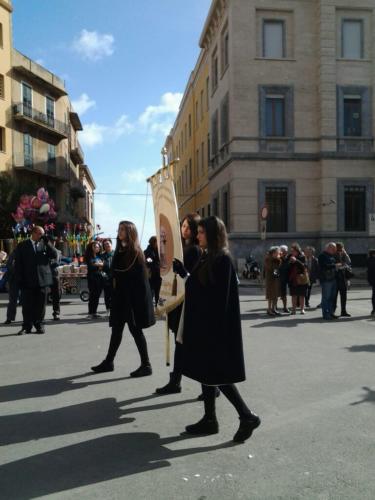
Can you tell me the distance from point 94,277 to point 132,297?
5421 millimetres

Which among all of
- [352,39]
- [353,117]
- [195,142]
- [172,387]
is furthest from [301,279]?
[195,142]

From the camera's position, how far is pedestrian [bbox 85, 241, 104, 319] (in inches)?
447

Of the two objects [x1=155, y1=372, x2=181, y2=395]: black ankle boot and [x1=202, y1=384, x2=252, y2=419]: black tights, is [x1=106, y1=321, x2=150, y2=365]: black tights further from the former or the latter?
[x1=202, y1=384, x2=252, y2=419]: black tights

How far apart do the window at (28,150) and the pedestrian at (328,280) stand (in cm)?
2949

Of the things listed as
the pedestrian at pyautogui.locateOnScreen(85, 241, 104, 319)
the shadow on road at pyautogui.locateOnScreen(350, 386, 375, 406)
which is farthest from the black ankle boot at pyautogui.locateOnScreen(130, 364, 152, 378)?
the pedestrian at pyautogui.locateOnScreen(85, 241, 104, 319)

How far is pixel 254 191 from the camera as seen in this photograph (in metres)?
25.5

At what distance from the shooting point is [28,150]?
36969 millimetres

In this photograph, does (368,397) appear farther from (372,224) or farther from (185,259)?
(372,224)

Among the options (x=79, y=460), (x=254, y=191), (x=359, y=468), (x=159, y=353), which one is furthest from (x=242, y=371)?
(x=254, y=191)

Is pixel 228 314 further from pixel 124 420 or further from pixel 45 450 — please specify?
pixel 45 450

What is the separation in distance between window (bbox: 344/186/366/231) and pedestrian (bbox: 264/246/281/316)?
14788mm

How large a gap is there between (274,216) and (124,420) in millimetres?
22086

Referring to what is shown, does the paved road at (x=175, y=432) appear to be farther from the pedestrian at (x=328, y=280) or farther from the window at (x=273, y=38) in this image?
the window at (x=273, y=38)

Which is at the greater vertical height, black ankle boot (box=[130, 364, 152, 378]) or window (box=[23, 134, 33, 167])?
window (box=[23, 134, 33, 167])
